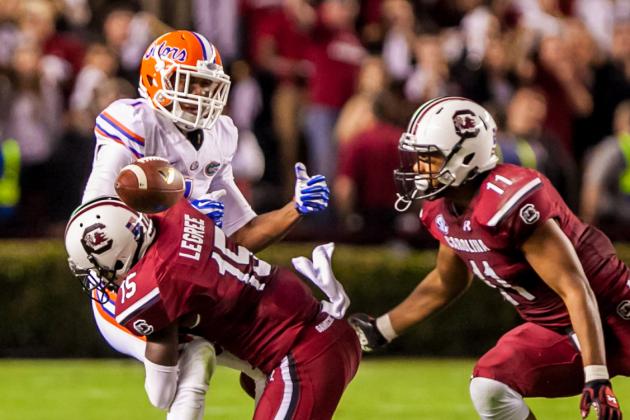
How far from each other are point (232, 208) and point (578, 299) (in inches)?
64.9

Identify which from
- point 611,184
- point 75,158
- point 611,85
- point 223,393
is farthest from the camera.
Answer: point 611,85

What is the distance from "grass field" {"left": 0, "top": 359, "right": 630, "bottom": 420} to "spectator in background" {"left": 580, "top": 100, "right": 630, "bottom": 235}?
5.08 feet

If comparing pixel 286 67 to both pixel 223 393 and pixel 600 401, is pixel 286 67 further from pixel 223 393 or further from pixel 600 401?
pixel 600 401

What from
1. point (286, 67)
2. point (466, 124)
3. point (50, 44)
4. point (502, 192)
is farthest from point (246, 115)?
point (502, 192)

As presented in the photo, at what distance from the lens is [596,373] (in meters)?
5.30

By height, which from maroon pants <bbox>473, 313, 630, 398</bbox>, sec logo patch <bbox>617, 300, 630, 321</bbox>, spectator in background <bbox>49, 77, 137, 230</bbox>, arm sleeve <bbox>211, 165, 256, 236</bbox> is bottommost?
spectator in background <bbox>49, 77, 137, 230</bbox>

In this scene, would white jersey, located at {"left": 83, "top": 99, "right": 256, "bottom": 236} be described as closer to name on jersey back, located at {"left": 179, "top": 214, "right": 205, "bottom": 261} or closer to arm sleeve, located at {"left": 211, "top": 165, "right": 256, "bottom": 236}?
arm sleeve, located at {"left": 211, "top": 165, "right": 256, "bottom": 236}

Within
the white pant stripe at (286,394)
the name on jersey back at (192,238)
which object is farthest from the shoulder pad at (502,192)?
the name on jersey back at (192,238)

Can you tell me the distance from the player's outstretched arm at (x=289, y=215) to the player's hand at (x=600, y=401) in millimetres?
1343

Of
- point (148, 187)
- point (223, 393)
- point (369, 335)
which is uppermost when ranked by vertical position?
point (148, 187)

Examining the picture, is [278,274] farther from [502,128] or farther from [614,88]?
[614,88]

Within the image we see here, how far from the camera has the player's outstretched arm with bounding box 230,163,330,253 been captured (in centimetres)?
589

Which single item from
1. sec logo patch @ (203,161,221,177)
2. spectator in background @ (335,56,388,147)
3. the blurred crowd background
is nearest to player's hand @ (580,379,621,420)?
sec logo patch @ (203,161,221,177)

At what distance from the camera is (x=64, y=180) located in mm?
10844
